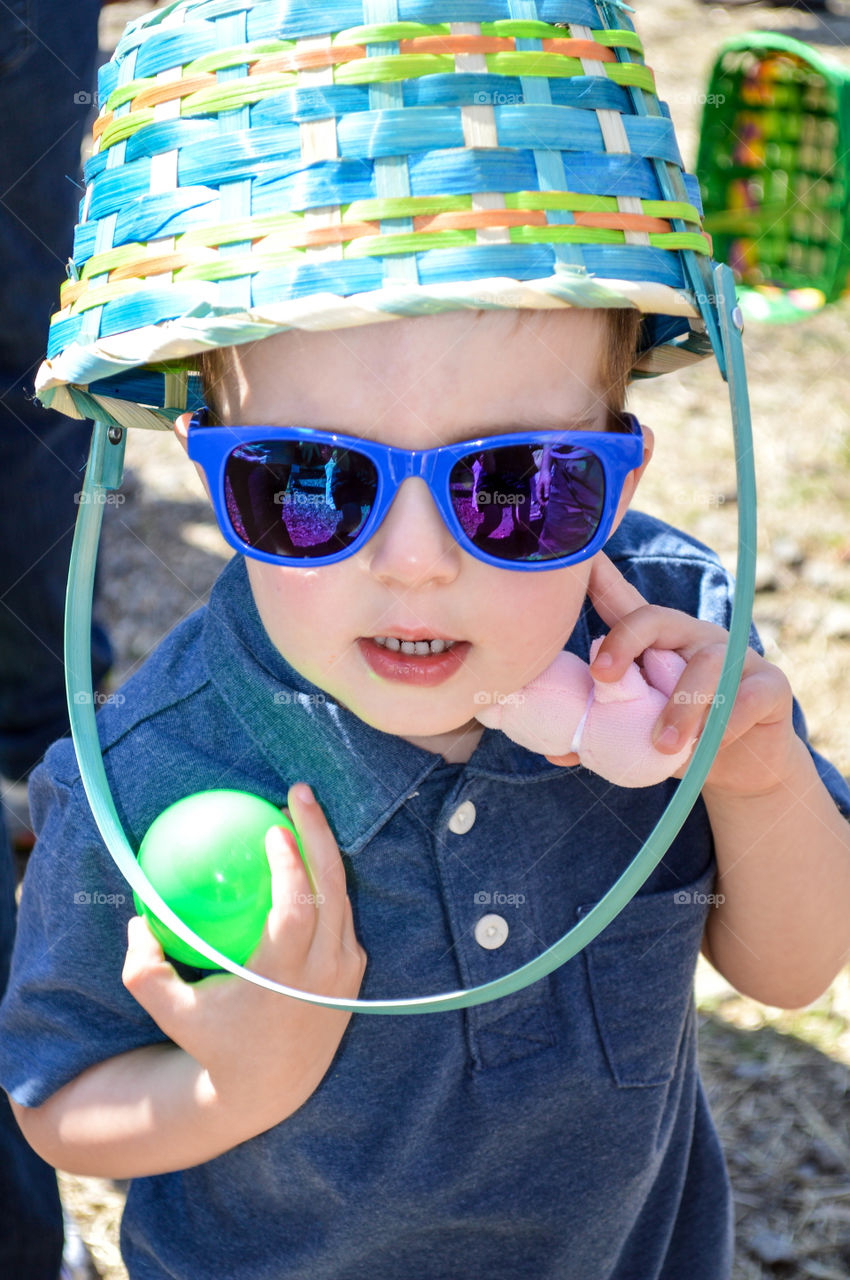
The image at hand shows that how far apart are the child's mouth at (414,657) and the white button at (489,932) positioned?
336 millimetres

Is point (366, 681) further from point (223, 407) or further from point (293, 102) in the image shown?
point (293, 102)

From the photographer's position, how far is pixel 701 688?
55.2 inches

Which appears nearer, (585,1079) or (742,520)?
(742,520)

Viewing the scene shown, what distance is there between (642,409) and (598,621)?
9.45 ft

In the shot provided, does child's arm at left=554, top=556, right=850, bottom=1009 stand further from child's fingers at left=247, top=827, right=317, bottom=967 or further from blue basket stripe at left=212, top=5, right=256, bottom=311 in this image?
blue basket stripe at left=212, top=5, right=256, bottom=311

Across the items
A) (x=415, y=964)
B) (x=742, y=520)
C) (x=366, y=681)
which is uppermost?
(x=742, y=520)

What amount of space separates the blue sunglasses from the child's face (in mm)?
25

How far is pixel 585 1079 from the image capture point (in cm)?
154

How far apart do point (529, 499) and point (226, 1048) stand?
0.68m

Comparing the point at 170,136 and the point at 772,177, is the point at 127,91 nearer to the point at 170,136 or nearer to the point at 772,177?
the point at 170,136

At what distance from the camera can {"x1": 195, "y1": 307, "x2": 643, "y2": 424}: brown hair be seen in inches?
51.9

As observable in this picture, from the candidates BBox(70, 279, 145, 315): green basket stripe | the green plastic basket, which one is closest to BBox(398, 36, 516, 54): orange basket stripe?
BBox(70, 279, 145, 315): green basket stripe

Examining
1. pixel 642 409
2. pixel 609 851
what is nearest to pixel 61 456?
pixel 609 851

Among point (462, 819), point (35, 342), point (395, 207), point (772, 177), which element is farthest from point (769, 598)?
point (395, 207)
